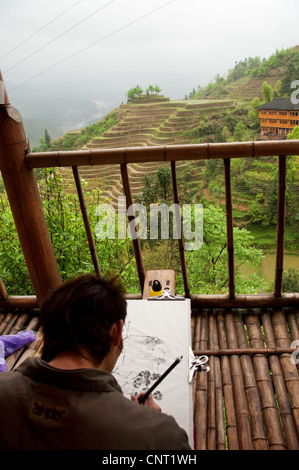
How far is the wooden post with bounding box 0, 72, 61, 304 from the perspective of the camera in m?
1.80

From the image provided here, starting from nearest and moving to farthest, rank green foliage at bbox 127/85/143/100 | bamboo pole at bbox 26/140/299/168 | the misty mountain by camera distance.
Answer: bamboo pole at bbox 26/140/299/168, the misty mountain, green foliage at bbox 127/85/143/100

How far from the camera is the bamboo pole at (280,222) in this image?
171 centimetres

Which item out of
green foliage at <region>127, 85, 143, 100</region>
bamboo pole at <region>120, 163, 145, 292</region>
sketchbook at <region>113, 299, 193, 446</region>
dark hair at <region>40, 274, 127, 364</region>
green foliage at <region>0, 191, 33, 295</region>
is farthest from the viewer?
green foliage at <region>127, 85, 143, 100</region>

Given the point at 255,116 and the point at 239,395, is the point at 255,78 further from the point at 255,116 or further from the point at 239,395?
the point at 239,395

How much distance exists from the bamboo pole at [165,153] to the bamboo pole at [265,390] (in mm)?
935

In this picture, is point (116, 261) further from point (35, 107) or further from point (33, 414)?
point (35, 107)

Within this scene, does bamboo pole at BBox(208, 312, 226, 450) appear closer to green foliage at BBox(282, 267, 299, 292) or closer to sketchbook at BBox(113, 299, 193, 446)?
sketchbook at BBox(113, 299, 193, 446)

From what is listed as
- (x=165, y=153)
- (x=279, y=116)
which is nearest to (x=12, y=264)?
(x=165, y=153)

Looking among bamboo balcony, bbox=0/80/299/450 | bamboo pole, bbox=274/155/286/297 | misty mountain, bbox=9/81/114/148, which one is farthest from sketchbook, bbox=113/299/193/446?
misty mountain, bbox=9/81/114/148

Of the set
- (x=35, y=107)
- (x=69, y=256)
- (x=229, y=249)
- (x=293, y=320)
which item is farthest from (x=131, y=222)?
(x=35, y=107)

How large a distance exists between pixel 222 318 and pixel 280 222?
649mm

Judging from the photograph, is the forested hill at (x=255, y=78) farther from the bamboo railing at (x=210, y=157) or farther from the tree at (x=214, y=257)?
the bamboo railing at (x=210, y=157)
